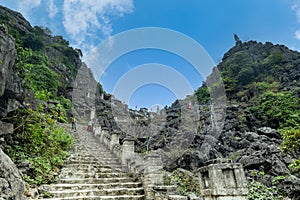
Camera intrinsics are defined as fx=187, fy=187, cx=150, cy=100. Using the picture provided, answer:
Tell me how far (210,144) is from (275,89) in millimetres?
21033

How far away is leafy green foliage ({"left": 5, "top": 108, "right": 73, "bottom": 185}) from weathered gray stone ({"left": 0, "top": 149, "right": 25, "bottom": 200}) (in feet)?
6.26

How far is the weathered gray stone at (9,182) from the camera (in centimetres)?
230

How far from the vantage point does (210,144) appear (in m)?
15.4

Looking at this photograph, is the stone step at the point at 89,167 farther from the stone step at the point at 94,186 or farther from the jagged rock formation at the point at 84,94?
the jagged rock formation at the point at 84,94

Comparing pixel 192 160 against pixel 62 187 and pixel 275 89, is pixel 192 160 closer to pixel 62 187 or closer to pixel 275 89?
pixel 62 187

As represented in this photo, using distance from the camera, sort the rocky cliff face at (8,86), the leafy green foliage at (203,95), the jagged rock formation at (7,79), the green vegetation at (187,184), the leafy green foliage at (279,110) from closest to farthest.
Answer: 1. the rocky cliff face at (8,86)
2. the jagged rock formation at (7,79)
3. the green vegetation at (187,184)
4. the leafy green foliage at (279,110)
5. the leafy green foliage at (203,95)

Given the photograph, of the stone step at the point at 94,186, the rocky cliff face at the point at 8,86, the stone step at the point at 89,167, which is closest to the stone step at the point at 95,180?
the stone step at the point at 94,186

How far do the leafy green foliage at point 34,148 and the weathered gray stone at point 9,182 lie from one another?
1907 mm

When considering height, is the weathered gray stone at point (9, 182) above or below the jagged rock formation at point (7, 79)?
below

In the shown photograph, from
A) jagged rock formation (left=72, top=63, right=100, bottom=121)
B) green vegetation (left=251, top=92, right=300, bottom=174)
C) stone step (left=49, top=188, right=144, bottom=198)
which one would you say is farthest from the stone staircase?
jagged rock formation (left=72, top=63, right=100, bottom=121)

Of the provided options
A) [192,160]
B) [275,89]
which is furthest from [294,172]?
[275,89]

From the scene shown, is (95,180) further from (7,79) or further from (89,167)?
(7,79)

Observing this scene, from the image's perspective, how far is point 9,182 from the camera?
2453mm

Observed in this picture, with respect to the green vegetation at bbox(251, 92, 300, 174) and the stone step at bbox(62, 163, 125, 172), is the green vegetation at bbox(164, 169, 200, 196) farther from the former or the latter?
the green vegetation at bbox(251, 92, 300, 174)
